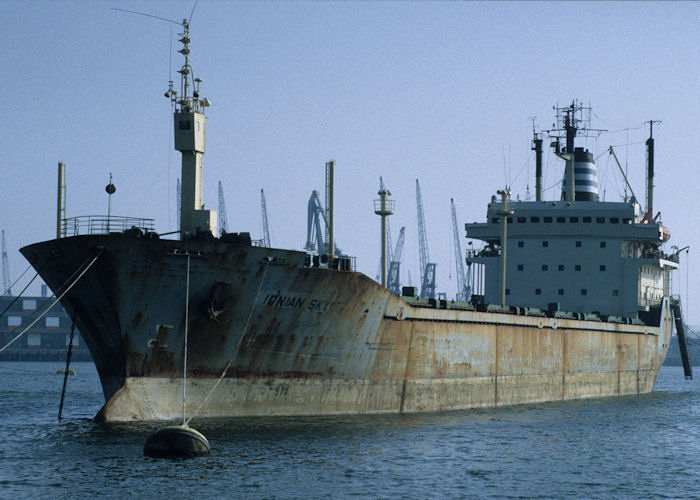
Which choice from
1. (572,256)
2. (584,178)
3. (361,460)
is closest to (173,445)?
(361,460)

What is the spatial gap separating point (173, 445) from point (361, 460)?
515 cm

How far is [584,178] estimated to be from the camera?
2239 inches

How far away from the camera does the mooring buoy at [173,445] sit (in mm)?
23547

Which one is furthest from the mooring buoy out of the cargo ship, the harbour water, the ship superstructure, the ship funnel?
the ship funnel

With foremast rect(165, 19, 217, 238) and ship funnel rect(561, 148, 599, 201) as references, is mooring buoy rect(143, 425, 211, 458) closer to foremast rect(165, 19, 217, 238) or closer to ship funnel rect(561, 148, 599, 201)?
foremast rect(165, 19, 217, 238)

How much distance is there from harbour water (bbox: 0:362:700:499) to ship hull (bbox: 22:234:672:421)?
2.87 feet

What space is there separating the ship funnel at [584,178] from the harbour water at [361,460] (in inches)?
963

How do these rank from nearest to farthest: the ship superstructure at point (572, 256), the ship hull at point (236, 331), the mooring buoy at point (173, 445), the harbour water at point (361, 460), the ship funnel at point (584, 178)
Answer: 1. the harbour water at point (361, 460)
2. the mooring buoy at point (173, 445)
3. the ship hull at point (236, 331)
4. the ship superstructure at point (572, 256)
5. the ship funnel at point (584, 178)

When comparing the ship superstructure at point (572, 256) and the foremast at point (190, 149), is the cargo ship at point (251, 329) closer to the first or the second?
the foremast at point (190, 149)

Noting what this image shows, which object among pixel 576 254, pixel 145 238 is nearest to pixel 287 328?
pixel 145 238

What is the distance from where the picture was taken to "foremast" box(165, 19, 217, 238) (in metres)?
30.0

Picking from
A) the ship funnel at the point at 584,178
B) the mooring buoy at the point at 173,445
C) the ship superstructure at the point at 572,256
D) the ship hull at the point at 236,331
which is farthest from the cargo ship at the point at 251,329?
the ship funnel at the point at 584,178

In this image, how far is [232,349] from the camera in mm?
28031

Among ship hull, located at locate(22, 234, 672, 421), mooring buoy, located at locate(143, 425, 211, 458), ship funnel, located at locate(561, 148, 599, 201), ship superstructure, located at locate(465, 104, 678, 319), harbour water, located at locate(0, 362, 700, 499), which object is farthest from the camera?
ship funnel, located at locate(561, 148, 599, 201)
